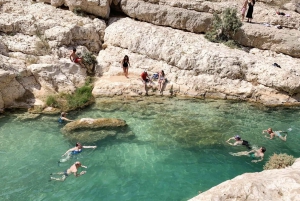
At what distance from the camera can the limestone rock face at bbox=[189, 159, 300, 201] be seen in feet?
22.8

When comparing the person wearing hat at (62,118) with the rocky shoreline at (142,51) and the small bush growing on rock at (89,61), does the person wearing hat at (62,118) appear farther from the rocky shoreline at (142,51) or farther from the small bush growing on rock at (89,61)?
the small bush growing on rock at (89,61)

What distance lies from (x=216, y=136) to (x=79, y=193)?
25.0 feet

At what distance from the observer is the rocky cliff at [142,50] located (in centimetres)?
1808

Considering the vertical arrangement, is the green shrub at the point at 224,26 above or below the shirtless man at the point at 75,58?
above

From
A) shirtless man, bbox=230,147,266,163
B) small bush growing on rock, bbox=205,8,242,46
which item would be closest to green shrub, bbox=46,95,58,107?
shirtless man, bbox=230,147,266,163

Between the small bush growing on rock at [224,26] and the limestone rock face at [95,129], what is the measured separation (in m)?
11.1

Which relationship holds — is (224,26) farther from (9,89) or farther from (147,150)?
(9,89)

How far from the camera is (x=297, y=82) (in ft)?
59.0

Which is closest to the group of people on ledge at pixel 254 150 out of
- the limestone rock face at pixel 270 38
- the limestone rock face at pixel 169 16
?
the limestone rock face at pixel 270 38

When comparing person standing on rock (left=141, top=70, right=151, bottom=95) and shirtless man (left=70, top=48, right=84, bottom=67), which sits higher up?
shirtless man (left=70, top=48, right=84, bottom=67)

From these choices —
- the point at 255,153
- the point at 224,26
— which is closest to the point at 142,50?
the point at 224,26

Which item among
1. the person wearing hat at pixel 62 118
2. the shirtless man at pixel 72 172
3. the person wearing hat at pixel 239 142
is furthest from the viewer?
the person wearing hat at pixel 62 118

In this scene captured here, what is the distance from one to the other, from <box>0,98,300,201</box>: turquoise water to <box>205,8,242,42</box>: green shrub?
245 inches

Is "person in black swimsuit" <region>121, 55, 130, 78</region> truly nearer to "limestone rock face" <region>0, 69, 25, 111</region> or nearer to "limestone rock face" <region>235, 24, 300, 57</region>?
"limestone rock face" <region>0, 69, 25, 111</region>
